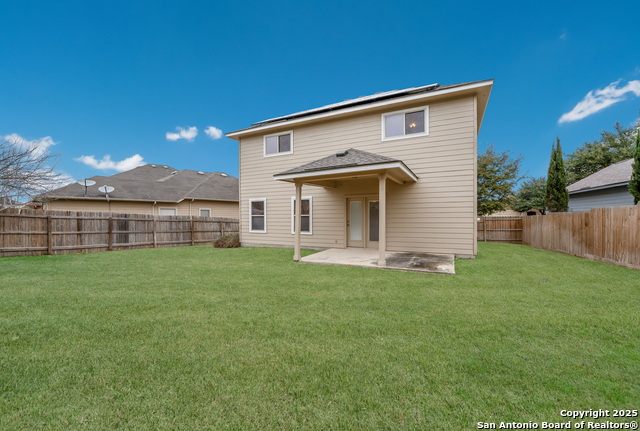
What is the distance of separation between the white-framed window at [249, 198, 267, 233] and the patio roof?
3682mm

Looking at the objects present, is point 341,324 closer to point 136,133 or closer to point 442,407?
point 442,407

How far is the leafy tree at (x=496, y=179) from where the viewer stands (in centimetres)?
1888

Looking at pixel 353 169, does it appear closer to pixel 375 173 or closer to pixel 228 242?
pixel 375 173

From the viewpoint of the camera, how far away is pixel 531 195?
1047 inches

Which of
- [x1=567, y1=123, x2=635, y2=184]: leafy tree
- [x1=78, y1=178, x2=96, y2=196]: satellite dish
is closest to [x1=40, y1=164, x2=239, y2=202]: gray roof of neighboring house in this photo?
[x1=78, y1=178, x2=96, y2=196]: satellite dish

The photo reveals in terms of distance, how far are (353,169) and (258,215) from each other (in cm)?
594

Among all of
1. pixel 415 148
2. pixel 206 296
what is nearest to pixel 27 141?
pixel 206 296

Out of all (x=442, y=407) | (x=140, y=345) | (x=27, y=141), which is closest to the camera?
(x=442, y=407)

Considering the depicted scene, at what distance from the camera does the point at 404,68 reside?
15.0 metres

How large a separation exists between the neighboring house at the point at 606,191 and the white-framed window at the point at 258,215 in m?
16.2

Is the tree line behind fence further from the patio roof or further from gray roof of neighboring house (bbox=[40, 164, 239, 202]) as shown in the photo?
gray roof of neighboring house (bbox=[40, 164, 239, 202])

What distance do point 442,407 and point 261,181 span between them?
10.5 meters

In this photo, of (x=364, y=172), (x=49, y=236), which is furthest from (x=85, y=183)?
(x=364, y=172)

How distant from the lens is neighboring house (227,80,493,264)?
7.79m
